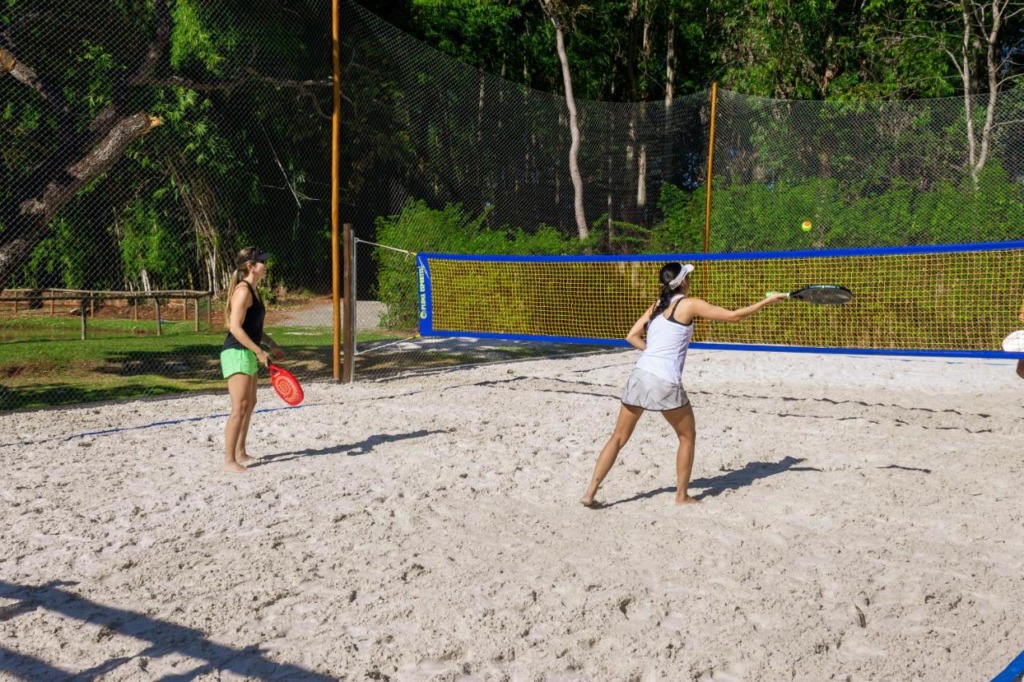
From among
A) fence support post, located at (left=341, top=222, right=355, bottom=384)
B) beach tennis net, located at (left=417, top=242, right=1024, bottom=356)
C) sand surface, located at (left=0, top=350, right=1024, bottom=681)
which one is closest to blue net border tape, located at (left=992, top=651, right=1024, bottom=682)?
sand surface, located at (left=0, top=350, right=1024, bottom=681)

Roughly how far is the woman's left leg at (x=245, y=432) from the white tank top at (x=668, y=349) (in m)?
2.71

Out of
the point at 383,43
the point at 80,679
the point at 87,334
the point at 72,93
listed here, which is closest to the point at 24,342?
the point at 87,334

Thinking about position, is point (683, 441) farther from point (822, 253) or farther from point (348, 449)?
point (822, 253)

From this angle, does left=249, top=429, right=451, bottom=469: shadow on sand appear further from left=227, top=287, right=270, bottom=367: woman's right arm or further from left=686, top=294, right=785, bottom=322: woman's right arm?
left=686, top=294, right=785, bottom=322: woman's right arm

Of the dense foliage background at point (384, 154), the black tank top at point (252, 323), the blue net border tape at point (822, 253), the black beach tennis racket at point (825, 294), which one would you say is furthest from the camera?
the dense foliage background at point (384, 154)

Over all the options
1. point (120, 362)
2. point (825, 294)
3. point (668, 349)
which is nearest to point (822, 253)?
point (825, 294)

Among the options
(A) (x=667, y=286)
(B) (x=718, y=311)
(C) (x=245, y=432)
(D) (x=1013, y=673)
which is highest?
(A) (x=667, y=286)

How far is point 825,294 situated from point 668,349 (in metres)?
1.11

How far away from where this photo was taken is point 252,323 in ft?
21.0

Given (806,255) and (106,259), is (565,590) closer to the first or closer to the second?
(806,255)

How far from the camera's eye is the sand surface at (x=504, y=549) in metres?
3.64

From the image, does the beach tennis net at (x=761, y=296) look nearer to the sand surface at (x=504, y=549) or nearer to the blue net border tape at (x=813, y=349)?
the blue net border tape at (x=813, y=349)

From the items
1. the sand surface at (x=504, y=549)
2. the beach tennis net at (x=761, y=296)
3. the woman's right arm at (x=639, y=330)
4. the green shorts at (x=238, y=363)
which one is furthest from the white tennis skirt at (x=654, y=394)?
the beach tennis net at (x=761, y=296)

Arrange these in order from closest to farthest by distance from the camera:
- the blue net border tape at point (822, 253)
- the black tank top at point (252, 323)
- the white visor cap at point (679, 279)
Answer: the white visor cap at point (679, 279) < the black tank top at point (252, 323) < the blue net border tape at point (822, 253)
